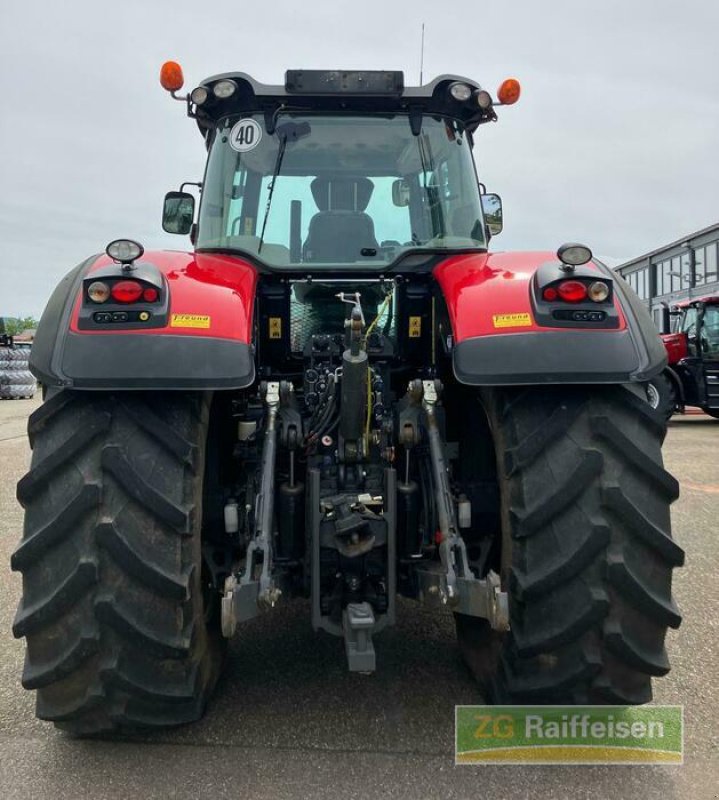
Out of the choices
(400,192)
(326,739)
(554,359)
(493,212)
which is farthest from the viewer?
(493,212)

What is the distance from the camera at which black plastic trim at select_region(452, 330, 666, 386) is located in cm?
225

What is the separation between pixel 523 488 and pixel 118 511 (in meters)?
1.23

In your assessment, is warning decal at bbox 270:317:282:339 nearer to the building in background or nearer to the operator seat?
the operator seat

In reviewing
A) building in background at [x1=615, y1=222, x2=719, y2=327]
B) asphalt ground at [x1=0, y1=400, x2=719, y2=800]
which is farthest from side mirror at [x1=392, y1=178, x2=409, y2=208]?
building in background at [x1=615, y1=222, x2=719, y2=327]

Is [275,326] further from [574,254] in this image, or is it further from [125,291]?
[574,254]

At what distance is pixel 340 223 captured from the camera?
319 centimetres

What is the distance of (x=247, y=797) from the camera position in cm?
217

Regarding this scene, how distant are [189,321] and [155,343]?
139mm

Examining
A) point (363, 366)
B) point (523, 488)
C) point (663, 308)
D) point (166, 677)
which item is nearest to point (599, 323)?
point (523, 488)

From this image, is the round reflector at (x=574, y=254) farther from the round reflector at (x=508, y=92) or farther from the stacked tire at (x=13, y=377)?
the stacked tire at (x=13, y=377)

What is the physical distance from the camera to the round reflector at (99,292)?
2.31 m

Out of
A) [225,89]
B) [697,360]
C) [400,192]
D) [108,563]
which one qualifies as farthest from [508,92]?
[697,360]

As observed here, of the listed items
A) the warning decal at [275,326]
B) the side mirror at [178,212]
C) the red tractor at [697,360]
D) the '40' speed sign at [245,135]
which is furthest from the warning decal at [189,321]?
the red tractor at [697,360]

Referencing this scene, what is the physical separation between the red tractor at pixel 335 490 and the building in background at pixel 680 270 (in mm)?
31340
